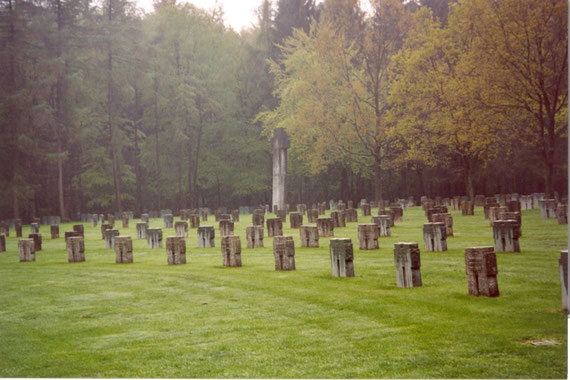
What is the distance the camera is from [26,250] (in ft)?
38.4

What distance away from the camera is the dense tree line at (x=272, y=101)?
975cm

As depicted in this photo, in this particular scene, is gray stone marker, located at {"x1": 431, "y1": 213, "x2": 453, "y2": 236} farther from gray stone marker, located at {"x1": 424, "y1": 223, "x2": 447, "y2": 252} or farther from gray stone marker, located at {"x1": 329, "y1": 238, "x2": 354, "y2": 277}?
gray stone marker, located at {"x1": 329, "y1": 238, "x2": 354, "y2": 277}

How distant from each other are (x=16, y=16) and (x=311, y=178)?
25.0 metres

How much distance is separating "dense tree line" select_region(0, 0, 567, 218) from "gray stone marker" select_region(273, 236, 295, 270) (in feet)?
11.3

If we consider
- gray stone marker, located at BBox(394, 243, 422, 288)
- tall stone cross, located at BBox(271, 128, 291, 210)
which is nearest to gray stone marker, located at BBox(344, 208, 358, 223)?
tall stone cross, located at BBox(271, 128, 291, 210)

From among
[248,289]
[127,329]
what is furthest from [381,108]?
[127,329]

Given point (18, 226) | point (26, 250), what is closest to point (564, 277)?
point (26, 250)

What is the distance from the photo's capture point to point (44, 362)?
5.11 meters

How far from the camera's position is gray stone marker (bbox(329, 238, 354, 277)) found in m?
7.91

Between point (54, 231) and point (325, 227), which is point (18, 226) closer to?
point (54, 231)

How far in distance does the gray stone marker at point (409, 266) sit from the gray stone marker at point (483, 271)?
816 millimetres

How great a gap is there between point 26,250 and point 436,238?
695cm

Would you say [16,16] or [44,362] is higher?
[16,16]

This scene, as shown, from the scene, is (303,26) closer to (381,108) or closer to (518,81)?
(381,108)
